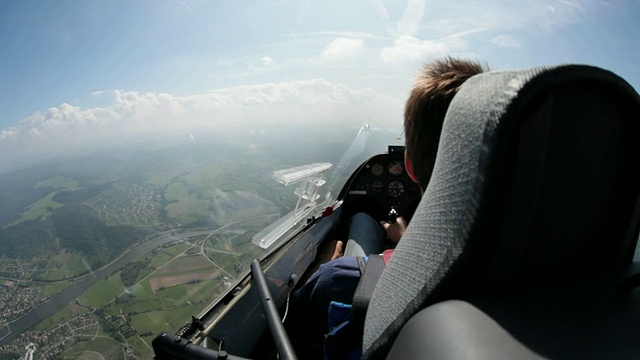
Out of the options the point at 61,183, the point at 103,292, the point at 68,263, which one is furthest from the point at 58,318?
the point at 61,183

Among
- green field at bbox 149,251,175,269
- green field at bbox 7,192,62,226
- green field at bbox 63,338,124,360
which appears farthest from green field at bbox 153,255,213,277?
green field at bbox 7,192,62,226

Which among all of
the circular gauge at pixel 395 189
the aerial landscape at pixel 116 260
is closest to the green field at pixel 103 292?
the aerial landscape at pixel 116 260

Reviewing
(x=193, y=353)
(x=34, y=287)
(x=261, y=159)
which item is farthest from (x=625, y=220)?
(x=261, y=159)

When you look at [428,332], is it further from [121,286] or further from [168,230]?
[168,230]

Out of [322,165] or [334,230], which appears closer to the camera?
[334,230]

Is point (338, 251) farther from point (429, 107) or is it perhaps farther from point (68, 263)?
point (68, 263)
